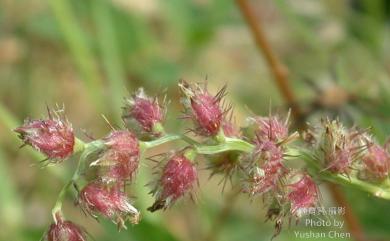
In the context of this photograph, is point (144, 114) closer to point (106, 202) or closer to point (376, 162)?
point (106, 202)

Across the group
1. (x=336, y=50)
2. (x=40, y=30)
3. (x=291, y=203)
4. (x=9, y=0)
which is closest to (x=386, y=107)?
(x=336, y=50)

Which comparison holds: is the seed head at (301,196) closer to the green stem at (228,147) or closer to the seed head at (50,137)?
the green stem at (228,147)

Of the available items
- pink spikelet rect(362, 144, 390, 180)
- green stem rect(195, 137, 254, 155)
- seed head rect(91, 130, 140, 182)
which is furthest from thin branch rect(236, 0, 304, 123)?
seed head rect(91, 130, 140, 182)

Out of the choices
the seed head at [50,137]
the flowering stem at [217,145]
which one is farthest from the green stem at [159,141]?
the seed head at [50,137]

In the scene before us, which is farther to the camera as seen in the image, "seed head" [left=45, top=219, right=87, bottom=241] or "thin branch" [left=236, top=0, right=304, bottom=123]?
"thin branch" [left=236, top=0, right=304, bottom=123]

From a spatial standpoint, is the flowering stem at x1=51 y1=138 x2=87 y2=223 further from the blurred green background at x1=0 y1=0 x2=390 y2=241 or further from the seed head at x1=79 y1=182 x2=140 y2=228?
the blurred green background at x1=0 y1=0 x2=390 y2=241

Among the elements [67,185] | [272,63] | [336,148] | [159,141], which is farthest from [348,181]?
[272,63]

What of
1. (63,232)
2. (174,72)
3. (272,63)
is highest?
(174,72)
